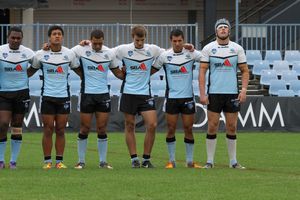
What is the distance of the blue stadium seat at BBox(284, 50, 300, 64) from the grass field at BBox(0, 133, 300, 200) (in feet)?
38.3

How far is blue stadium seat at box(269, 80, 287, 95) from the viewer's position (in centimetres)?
2817

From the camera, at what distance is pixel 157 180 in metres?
13.0

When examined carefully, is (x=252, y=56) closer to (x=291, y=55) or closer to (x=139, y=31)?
(x=291, y=55)

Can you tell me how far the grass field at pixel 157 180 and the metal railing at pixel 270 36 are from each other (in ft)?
39.8

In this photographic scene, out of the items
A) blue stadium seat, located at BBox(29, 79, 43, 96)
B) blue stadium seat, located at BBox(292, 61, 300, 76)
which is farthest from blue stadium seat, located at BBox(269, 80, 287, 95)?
blue stadium seat, located at BBox(29, 79, 43, 96)

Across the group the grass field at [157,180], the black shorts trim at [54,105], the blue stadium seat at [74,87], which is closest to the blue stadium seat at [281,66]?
the blue stadium seat at [74,87]

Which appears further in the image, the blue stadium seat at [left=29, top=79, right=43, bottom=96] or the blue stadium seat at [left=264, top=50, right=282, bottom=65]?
the blue stadium seat at [left=264, top=50, right=282, bottom=65]

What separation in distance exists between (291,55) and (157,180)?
1795 centimetres

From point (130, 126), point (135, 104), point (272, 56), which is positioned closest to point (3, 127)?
point (130, 126)

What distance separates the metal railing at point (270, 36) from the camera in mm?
30609

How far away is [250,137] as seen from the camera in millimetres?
23906

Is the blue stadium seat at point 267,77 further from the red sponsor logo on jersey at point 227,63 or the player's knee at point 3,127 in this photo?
the player's knee at point 3,127

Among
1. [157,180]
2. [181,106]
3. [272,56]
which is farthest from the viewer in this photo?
[272,56]

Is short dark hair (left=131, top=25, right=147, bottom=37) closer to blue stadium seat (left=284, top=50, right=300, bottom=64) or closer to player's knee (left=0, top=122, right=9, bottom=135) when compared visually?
player's knee (left=0, top=122, right=9, bottom=135)
